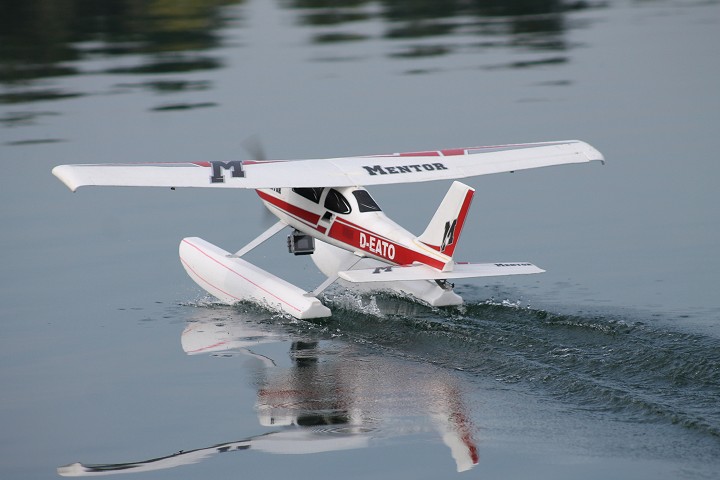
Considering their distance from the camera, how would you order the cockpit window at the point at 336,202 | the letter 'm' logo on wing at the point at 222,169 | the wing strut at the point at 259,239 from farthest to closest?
the wing strut at the point at 259,239 → the cockpit window at the point at 336,202 → the letter 'm' logo on wing at the point at 222,169

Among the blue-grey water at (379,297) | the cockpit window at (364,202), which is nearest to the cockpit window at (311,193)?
the cockpit window at (364,202)

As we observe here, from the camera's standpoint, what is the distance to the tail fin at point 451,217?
14.6 m

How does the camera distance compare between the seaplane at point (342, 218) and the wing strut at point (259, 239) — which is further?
the wing strut at point (259, 239)

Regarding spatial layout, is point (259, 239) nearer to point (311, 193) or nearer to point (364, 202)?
point (311, 193)

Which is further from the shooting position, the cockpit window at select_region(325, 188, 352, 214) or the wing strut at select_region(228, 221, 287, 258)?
the wing strut at select_region(228, 221, 287, 258)

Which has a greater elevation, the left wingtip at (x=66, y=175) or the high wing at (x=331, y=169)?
the left wingtip at (x=66, y=175)

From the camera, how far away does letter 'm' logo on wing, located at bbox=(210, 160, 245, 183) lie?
15.7m

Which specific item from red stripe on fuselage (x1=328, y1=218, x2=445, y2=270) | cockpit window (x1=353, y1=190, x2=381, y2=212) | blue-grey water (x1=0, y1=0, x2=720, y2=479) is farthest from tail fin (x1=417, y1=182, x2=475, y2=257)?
cockpit window (x1=353, y1=190, x2=381, y2=212)

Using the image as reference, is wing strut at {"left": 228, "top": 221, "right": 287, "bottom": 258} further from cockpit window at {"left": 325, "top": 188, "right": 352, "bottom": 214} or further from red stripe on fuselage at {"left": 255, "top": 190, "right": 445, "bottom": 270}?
cockpit window at {"left": 325, "top": 188, "right": 352, "bottom": 214}

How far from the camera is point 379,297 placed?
647 inches

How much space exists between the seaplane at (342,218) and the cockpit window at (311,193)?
14mm

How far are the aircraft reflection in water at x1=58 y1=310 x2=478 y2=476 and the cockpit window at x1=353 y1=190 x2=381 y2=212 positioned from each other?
2258 millimetres

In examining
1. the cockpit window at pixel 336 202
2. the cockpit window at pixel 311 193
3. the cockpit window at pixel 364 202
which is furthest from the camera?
the cockpit window at pixel 311 193

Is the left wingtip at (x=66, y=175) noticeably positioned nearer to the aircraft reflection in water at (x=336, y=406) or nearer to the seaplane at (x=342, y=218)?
the seaplane at (x=342, y=218)
